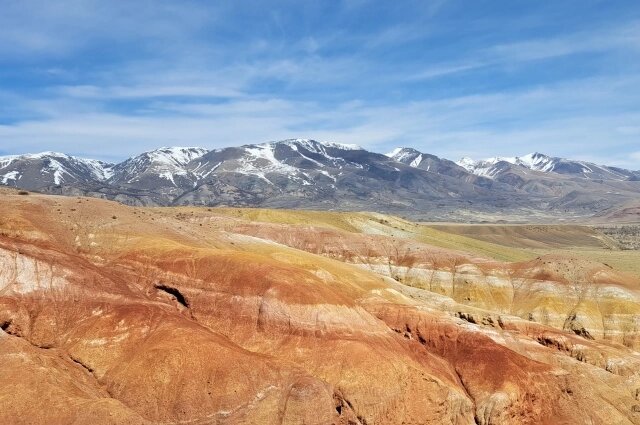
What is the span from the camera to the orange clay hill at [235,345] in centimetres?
5103

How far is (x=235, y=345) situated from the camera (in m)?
58.4

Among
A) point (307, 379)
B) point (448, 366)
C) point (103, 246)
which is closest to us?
point (307, 379)

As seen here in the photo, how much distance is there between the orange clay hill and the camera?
51.0 meters

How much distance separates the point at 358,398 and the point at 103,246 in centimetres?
4201

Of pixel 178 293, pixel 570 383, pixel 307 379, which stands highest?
pixel 178 293

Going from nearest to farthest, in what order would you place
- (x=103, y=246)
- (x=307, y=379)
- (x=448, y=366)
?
(x=307, y=379)
(x=448, y=366)
(x=103, y=246)

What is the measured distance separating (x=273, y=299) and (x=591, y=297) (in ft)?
278

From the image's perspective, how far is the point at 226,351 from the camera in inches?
2186

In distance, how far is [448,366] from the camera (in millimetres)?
70688

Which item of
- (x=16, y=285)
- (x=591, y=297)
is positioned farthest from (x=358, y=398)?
(x=591, y=297)

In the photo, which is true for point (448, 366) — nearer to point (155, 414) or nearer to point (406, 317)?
point (406, 317)

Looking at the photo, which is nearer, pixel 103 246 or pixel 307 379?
pixel 307 379

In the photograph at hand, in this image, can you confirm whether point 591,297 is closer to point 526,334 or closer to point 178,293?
point 526,334

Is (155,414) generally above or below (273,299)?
below
